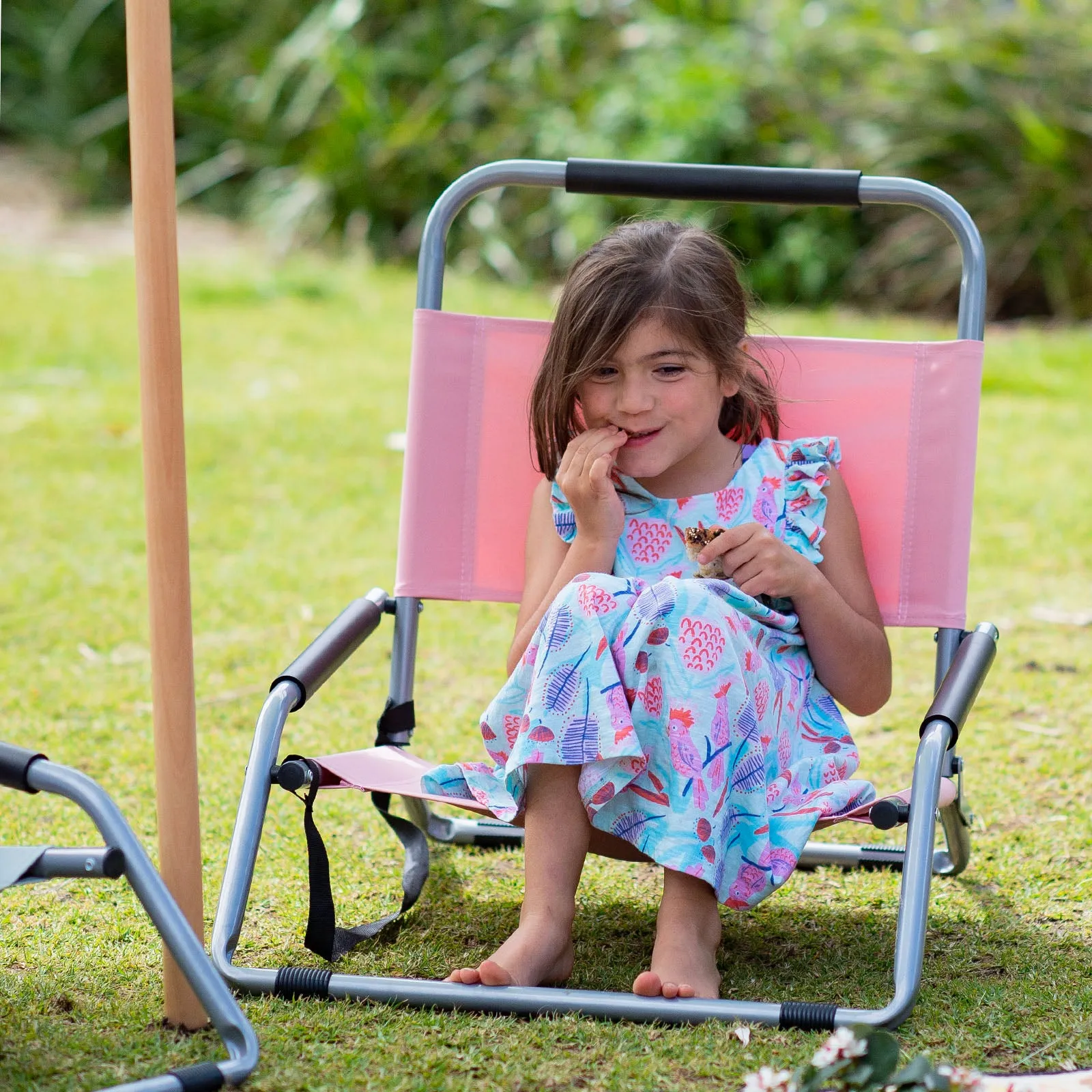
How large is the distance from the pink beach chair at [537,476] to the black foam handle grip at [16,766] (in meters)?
0.47

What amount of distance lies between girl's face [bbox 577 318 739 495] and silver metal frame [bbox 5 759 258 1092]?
3.23 ft

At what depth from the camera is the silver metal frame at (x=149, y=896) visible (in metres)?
1.64

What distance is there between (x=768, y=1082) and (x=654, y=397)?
1.07 meters

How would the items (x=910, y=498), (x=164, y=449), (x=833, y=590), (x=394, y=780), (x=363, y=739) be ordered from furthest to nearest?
(x=363, y=739) → (x=910, y=498) → (x=833, y=590) → (x=394, y=780) → (x=164, y=449)

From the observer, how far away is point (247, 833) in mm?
2037

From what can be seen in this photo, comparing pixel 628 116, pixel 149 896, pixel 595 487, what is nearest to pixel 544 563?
pixel 595 487

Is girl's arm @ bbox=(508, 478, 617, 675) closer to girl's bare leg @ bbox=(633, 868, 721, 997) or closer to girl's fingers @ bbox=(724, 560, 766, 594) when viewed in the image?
girl's fingers @ bbox=(724, 560, 766, 594)

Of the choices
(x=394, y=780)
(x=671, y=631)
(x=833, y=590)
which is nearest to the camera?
(x=671, y=631)

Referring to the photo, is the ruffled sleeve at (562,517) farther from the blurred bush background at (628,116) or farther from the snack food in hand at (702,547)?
the blurred bush background at (628,116)

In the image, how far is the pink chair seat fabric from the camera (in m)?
2.01

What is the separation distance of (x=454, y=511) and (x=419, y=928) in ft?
2.31

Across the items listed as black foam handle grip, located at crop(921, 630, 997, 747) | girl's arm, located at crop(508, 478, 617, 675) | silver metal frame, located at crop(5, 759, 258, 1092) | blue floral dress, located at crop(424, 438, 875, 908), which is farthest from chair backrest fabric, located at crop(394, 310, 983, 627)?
silver metal frame, located at crop(5, 759, 258, 1092)

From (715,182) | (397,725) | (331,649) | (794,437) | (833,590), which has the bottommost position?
(397,725)

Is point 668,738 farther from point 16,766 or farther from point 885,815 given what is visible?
point 16,766
